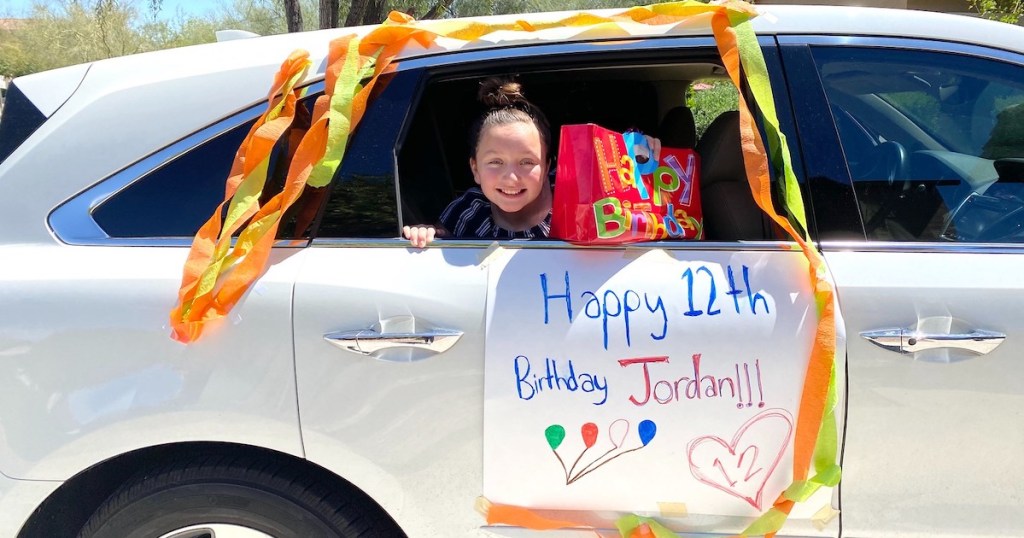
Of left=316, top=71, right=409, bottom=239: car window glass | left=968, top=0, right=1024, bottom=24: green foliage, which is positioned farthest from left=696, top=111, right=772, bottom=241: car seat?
left=968, top=0, right=1024, bottom=24: green foliage

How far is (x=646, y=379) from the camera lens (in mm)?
1625

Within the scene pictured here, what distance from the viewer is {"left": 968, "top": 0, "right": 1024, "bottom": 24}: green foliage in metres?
6.48

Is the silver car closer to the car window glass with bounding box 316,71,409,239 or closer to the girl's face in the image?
the car window glass with bounding box 316,71,409,239

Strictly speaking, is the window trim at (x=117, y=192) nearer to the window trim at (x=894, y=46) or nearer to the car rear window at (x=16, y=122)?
the car rear window at (x=16, y=122)

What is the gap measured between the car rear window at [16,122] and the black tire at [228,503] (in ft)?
2.86

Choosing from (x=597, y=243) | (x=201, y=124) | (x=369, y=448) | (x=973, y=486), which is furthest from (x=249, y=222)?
(x=973, y=486)

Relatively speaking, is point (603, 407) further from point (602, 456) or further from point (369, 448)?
point (369, 448)

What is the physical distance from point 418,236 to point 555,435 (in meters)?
0.56

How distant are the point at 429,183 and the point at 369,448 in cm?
92

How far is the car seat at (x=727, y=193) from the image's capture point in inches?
76.0

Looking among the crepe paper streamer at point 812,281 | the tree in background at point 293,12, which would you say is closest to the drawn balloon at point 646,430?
the crepe paper streamer at point 812,281

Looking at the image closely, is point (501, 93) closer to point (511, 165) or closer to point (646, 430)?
point (511, 165)

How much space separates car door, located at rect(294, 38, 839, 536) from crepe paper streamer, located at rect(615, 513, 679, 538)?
0.09ft

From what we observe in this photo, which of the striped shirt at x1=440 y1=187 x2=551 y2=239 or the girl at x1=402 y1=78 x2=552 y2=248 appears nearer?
the girl at x1=402 y1=78 x2=552 y2=248
